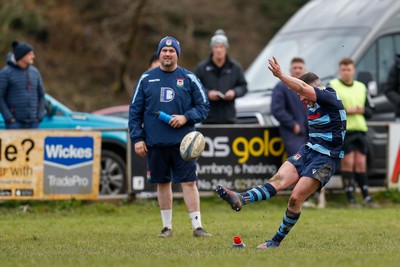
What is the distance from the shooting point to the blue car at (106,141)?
16.8m

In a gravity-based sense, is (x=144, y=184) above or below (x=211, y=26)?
below

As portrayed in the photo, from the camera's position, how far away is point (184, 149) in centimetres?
1212

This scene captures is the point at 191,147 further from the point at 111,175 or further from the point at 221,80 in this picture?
the point at 111,175

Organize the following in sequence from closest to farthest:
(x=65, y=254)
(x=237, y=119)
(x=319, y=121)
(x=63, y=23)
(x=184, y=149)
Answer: (x=65, y=254) < (x=319, y=121) < (x=184, y=149) < (x=237, y=119) < (x=63, y=23)

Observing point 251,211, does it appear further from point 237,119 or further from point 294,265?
point 294,265

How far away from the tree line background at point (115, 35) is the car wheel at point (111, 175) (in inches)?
668

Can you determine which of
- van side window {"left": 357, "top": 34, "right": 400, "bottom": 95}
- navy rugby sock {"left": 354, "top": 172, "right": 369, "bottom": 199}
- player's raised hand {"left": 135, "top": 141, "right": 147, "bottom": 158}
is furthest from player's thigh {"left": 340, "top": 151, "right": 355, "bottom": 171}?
player's raised hand {"left": 135, "top": 141, "right": 147, "bottom": 158}

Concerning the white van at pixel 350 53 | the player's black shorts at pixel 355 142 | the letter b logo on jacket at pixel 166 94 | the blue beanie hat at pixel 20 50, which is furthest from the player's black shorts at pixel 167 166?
the white van at pixel 350 53

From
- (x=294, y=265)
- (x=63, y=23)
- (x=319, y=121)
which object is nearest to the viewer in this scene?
(x=294, y=265)

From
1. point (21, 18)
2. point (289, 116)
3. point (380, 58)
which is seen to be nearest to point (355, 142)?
point (289, 116)

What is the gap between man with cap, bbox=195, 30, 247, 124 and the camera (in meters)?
16.4

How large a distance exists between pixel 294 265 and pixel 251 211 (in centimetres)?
714

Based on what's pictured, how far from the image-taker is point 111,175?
16.8 m

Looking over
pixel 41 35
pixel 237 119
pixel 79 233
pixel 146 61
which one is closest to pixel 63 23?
pixel 41 35
